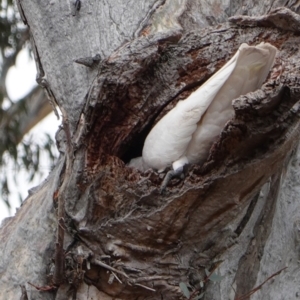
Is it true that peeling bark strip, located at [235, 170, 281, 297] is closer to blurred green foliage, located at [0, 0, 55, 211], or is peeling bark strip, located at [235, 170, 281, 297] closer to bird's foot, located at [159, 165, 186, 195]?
bird's foot, located at [159, 165, 186, 195]

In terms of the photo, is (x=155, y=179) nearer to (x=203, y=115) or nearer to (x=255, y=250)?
(x=203, y=115)

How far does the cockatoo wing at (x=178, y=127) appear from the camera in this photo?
146cm

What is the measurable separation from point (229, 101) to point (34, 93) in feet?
12.0

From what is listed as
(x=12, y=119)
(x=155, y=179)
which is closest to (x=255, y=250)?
(x=155, y=179)

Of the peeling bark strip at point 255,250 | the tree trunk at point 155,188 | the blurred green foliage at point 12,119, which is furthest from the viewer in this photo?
the blurred green foliage at point 12,119

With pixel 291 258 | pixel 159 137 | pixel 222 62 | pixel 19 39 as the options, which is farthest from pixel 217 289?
pixel 19 39

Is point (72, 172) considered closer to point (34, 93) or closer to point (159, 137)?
point (159, 137)

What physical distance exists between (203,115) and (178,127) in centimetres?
6

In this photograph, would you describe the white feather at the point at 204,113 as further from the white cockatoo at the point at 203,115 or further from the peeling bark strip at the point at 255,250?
the peeling bark strip at the point at 255,250

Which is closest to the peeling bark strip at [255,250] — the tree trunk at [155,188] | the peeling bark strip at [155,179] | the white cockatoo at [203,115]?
the tree trunk at [155,188]

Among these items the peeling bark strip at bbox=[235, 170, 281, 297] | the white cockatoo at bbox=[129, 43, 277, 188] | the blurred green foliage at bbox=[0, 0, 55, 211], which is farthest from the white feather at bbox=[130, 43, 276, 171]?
the blurred green foliage at bbox=[0, 0, 55, 211]

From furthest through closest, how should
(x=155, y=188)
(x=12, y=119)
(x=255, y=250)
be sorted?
1. (x=12, y=119)
2. (x=255, y=250)
3. (x=155, y=188)

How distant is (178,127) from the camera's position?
152 cm

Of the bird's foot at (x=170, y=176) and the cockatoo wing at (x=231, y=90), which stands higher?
the cockatoo wing at (x=231, y=90)
